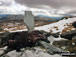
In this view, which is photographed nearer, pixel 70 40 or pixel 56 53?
pixel 56 53

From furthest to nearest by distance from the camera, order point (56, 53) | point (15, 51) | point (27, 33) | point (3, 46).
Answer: point (3, 46) < point (27, 33) < point (15, 51) < point (56, 53)

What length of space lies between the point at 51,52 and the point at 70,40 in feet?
18.9

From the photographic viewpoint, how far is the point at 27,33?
67.1 feet

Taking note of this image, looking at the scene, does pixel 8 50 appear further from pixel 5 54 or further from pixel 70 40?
pixel 70 40

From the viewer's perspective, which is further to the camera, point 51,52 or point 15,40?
point 15,40

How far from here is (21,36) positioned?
65.4ft

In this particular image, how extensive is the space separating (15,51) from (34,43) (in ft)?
8.72

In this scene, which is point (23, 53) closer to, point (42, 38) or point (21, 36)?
point (21, 36)

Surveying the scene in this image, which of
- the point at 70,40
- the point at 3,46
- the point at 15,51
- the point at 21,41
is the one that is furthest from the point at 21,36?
the point at 70,40

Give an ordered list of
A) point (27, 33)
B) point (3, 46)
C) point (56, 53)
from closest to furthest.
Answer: point (56, 53), point (27, 33), point (3, 46)

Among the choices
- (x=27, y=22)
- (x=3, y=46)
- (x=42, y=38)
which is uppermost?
(x=27, y=22)

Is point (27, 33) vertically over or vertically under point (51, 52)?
over

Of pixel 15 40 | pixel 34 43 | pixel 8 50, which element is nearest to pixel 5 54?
pixel 8 50

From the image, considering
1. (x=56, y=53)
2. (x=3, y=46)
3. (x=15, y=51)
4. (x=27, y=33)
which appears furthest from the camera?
(x=3, y=46)
